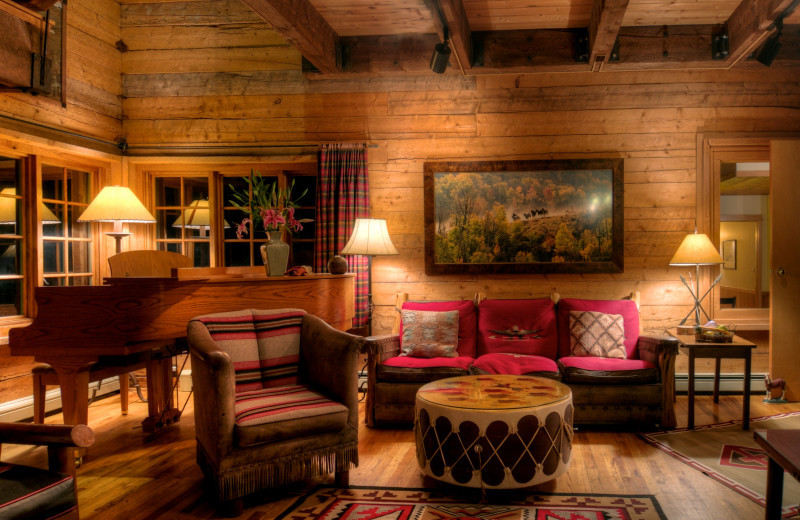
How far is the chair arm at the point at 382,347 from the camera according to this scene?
150 inches

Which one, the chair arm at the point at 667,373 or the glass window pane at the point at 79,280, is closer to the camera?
the chair arm at the point at 667,373

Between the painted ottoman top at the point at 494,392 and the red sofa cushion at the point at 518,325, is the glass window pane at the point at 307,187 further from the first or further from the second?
the painted ottoman top at the point at 494,392

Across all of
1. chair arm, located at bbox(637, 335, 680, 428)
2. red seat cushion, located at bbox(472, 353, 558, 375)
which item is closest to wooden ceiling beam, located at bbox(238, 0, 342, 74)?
red seat cushion, located at bbox(472, 353, 558, 375)

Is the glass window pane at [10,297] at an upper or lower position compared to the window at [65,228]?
lower

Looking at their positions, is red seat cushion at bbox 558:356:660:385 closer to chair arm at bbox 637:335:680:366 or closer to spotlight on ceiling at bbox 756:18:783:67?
chair arm at bbox 637:335:680:366

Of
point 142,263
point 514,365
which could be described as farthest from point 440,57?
point 142,263

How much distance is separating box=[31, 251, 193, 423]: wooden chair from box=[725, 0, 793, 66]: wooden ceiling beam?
401 cm

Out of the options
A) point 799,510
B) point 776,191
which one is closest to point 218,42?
point 776,191

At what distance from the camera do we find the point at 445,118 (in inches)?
191

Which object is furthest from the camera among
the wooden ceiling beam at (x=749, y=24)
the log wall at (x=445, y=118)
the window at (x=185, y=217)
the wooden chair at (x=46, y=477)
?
the window at (x=185, y=217)

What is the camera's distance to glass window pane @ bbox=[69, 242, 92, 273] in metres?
4.72

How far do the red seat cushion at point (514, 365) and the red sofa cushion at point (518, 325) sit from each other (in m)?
0.24

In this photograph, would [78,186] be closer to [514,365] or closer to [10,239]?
[10,239]

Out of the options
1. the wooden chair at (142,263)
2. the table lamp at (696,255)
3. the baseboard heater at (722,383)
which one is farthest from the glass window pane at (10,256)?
the baseboard heater at (722,383)
